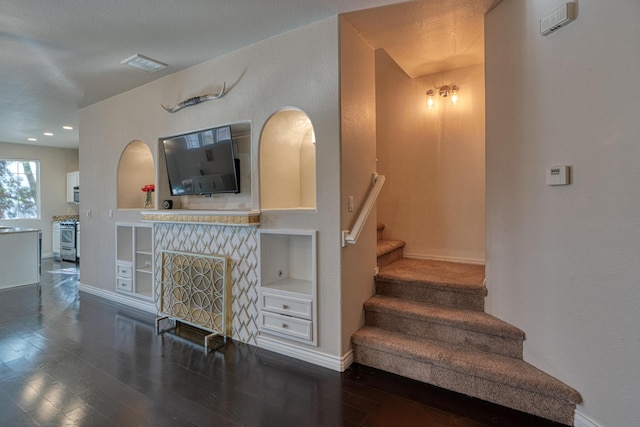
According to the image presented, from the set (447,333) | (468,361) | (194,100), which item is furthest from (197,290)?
(468,361)

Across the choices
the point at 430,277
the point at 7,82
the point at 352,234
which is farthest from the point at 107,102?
the point at 430,277

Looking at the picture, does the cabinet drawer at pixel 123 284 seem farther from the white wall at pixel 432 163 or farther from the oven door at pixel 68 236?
the oven door at pixel 68 236

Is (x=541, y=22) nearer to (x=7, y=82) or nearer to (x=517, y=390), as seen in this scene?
(x=517, y=390)

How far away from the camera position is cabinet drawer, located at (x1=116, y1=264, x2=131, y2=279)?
411 centimetres

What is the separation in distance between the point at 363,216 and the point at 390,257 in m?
1.20

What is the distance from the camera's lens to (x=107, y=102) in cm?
439

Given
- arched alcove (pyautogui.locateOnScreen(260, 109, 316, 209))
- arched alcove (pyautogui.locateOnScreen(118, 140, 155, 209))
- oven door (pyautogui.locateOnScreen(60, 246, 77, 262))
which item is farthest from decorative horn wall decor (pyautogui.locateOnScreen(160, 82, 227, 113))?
oven door (pyautogui.locateOnScreen(60, 246, 77, 262))

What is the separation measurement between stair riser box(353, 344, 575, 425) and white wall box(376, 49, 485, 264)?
1750 mm

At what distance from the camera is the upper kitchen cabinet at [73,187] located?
7.54 meters

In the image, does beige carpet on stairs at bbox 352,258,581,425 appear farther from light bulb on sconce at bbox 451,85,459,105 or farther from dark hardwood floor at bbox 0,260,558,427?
light bulb on sconce at bbox 451,85,459,105

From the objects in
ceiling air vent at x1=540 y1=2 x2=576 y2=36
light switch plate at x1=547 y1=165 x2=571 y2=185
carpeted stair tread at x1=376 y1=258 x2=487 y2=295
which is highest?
ceiling air vent at x1=540 y1=2 x2=576 y2=36

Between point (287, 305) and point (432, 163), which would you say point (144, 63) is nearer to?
point (287, 305)

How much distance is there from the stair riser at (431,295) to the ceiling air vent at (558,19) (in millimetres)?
1953

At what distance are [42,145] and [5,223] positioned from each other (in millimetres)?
1972
